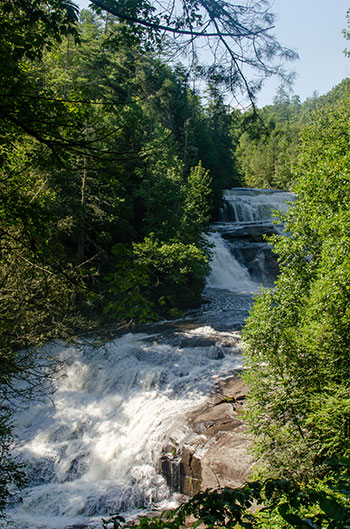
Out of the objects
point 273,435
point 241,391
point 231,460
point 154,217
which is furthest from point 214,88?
point 154,217

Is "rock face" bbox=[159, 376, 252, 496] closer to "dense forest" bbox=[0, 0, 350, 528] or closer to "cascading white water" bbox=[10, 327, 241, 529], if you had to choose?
"cascading white water" bbox=[10, 327, 241, 529]

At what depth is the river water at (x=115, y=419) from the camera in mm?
7133

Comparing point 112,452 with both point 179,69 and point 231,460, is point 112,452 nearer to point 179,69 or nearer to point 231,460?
point 231,460

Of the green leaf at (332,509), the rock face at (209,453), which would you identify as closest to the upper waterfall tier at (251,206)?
the rock face at (209,453)

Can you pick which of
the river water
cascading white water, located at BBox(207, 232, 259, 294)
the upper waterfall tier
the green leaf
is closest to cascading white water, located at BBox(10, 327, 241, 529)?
the river water

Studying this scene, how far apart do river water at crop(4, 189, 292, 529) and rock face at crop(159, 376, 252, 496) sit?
33cm

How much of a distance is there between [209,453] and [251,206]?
963 inches

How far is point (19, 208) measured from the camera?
11.2ft

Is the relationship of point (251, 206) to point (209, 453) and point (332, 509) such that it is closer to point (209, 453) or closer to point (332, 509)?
point (209, 453)

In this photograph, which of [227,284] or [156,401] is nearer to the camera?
[156,401]

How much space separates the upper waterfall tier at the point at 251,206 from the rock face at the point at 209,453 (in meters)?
22.2

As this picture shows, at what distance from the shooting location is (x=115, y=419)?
921 centimetres

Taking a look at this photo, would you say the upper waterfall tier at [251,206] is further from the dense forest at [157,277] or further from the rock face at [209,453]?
the rock face at [209,453]

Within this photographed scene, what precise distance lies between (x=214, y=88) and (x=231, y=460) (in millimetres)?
6026
